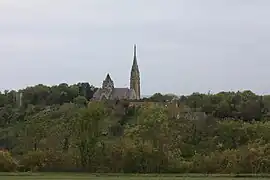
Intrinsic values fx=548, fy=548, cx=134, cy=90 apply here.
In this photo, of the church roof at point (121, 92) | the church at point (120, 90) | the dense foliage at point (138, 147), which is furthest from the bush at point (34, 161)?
the church roof at point (121, 92)

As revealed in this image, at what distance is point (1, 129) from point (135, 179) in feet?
158

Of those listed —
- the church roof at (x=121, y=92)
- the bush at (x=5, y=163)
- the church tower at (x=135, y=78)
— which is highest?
the church tower at (x=135, y=78)

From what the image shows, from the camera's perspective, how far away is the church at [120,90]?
143 m

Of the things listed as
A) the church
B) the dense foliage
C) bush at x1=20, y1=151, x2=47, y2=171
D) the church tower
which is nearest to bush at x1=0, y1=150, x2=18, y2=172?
the dense foliage

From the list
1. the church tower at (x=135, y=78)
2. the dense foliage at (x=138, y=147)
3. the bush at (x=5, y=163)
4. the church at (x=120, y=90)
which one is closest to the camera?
the dense foliage at (x=138, y=147)

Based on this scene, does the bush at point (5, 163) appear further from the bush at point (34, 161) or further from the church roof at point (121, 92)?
the church roof at point (121, 92)

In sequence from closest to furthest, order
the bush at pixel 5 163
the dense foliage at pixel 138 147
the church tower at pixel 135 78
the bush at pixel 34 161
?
the dense foliage at pixel 138 147 → the bush at pixel 5 163 → the bush at pixel 34 161 → the church tower at pixel 135 78

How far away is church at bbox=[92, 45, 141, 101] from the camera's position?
143m

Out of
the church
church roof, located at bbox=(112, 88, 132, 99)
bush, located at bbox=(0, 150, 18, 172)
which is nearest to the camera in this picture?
bush, located at bbox=(0, 150, 18, 172)

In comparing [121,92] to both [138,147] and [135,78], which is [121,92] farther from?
[138,147]

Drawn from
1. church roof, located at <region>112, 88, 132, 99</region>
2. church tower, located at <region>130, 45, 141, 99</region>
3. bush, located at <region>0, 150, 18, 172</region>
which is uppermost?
church tower, located at <region>130, 45, 141, 99</region>

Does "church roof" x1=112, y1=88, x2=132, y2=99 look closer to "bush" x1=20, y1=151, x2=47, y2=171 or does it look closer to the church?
the church

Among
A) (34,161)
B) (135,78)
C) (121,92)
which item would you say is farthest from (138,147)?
(135,78)

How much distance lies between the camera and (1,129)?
8088 centimetres
